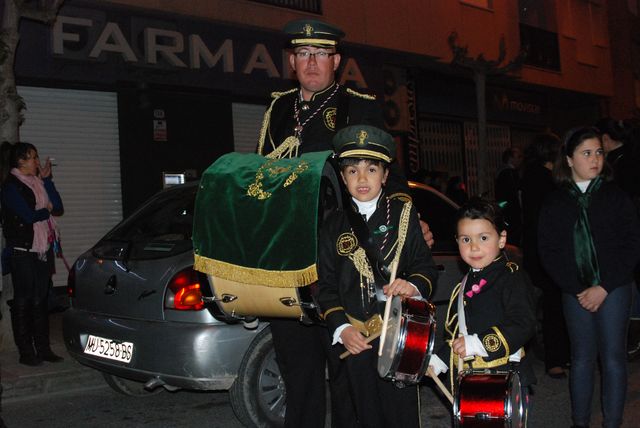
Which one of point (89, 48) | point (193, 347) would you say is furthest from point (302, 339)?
point (89, 48)

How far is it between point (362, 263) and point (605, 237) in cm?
190

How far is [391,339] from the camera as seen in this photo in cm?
318

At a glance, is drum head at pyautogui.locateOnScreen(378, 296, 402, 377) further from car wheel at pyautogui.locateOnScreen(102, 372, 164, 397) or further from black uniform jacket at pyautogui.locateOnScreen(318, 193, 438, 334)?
car wheel at pyautogui.locateOnScreen(102, 372, 164, 397)

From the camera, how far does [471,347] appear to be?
3.45 metres

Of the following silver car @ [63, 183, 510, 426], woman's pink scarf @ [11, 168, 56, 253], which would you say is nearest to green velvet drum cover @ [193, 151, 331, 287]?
silver car @ [63, 183, 510, 426]

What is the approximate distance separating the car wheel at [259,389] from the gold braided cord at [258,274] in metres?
1.67

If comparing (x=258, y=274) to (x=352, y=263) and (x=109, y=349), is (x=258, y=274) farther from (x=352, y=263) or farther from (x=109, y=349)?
(x=109, y=349)

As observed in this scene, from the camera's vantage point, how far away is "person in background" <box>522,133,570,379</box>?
6.71 m

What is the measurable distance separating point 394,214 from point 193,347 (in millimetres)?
2031

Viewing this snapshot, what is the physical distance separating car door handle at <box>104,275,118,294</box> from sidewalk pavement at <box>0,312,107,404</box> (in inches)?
74.0

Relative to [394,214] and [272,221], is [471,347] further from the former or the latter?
[272,221]

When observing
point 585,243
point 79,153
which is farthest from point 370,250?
point 79,153

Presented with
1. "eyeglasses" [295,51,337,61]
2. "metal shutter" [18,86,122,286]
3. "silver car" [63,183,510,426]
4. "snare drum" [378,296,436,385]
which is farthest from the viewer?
"metal shutter" [18,86,122,286]

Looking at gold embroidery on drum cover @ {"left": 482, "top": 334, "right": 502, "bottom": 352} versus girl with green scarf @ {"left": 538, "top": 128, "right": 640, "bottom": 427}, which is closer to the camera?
gold embroidery on drum cover @ {"left": 482, "top": 334, "right": 502, "bottom": 352}
